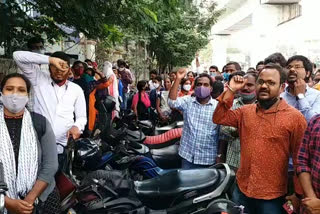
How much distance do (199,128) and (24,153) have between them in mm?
1898

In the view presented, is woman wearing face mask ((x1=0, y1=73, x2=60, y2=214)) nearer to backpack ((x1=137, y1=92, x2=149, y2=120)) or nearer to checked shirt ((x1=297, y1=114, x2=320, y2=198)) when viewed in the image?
checked shirt ((x1=297, y1=114, x2=320, y2=198))

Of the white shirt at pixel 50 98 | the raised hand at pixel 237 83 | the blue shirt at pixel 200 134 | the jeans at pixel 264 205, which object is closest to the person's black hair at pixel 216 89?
the blue shirt at pixel 200 134

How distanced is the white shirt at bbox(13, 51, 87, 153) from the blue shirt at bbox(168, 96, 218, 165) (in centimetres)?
110

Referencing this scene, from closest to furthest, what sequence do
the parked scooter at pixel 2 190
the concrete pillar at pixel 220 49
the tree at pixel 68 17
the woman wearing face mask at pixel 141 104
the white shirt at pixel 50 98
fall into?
the parked scooter at pixel 2 190
the white shirt at pixel 50 98
the tree at pixel 68 17
the woman wearing face mask at pixel 141 104
the concrete pillar at pixel 220 49

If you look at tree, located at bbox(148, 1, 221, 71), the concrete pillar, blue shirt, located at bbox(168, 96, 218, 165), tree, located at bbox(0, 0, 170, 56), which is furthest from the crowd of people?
the concrete pillar

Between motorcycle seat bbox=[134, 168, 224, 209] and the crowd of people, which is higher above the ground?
the crowd of people

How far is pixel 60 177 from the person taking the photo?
125 inches

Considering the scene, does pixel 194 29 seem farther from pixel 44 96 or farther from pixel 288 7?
pixel 44 96

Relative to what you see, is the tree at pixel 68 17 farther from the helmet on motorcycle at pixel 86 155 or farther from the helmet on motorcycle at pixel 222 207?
the helmet on motorcycle at pixel 222 207

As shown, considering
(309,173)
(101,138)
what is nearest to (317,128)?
(309,173)

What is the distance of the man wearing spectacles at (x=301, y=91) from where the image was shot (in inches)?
124

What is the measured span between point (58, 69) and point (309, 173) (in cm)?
231

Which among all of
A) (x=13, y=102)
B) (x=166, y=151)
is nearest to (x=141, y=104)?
(x=166, y=151)

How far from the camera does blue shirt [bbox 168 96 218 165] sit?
4.04m
